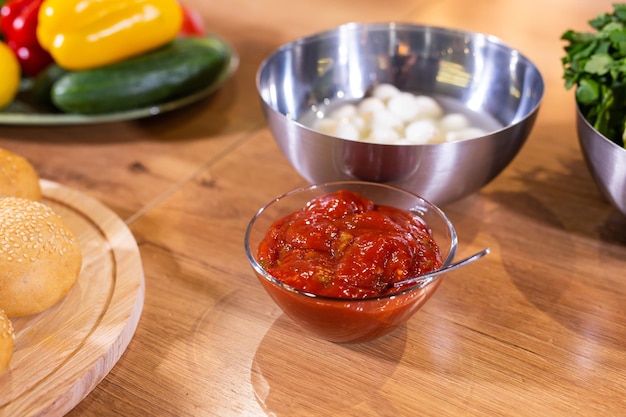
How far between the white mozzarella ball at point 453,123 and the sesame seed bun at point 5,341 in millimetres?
841

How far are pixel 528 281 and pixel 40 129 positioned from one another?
1.21 m

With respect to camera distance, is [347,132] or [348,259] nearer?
[348,259]

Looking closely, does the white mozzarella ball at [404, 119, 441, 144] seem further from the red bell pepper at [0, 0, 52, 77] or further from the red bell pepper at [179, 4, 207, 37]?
the red bell pepper at [0, 0, 52, 77]

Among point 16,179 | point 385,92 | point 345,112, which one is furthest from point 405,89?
point 16,179

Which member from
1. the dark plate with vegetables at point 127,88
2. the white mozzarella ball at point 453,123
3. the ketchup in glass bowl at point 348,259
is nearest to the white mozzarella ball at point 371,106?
the white mozzarella ball at point 453,123

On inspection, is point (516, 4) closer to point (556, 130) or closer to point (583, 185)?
point (556, 130)

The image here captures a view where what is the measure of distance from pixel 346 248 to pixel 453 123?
0.51 meters

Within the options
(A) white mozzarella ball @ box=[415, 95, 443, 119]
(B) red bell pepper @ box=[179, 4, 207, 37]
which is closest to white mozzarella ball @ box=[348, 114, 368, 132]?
(A) white mozzarella ball @ box=[415, 95, 443, 119]

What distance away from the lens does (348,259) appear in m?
0.87

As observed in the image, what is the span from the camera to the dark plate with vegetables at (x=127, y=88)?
62.1 inches

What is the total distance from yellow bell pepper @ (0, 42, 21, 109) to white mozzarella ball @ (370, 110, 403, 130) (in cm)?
91

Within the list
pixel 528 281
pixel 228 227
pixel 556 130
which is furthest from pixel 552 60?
pixel 228 227

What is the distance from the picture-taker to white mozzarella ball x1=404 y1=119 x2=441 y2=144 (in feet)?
3.99

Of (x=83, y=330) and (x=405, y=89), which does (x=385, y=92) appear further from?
(x=83, y=330)
